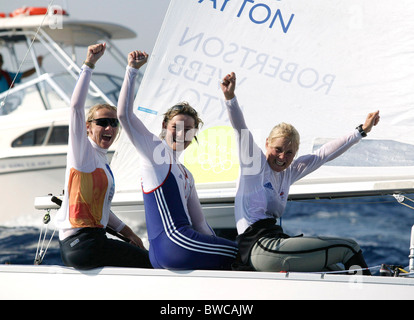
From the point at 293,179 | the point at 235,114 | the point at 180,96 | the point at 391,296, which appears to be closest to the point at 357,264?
the point at 391,296

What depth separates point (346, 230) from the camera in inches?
340

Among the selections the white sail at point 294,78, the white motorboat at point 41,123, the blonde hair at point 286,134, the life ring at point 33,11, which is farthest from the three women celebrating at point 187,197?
the life ring at point 33,11

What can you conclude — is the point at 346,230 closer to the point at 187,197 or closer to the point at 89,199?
the point at 187,197

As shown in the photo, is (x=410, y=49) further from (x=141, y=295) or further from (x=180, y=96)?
(x=141, y=295)

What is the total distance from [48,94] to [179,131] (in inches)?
238

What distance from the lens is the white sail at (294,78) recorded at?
11.4 feet

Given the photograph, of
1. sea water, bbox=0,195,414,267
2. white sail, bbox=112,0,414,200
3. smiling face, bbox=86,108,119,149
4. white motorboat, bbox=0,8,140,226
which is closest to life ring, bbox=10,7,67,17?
white motorboat, bbox=0,8,140,226

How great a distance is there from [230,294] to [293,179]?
57 cm

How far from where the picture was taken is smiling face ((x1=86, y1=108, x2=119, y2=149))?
9.57ft

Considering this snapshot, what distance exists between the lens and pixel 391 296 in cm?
261

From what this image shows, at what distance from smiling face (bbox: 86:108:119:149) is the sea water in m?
3.10

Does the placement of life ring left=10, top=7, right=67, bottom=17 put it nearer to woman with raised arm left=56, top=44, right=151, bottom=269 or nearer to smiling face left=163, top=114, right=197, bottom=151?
woman with raised arm left=56, top=44, right=151, bottom=269

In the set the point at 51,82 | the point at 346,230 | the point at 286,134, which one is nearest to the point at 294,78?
the point at 286,134

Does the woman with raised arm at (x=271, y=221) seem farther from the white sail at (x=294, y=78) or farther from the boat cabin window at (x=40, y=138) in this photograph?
the boat cabin window at (x=40, y=138)
